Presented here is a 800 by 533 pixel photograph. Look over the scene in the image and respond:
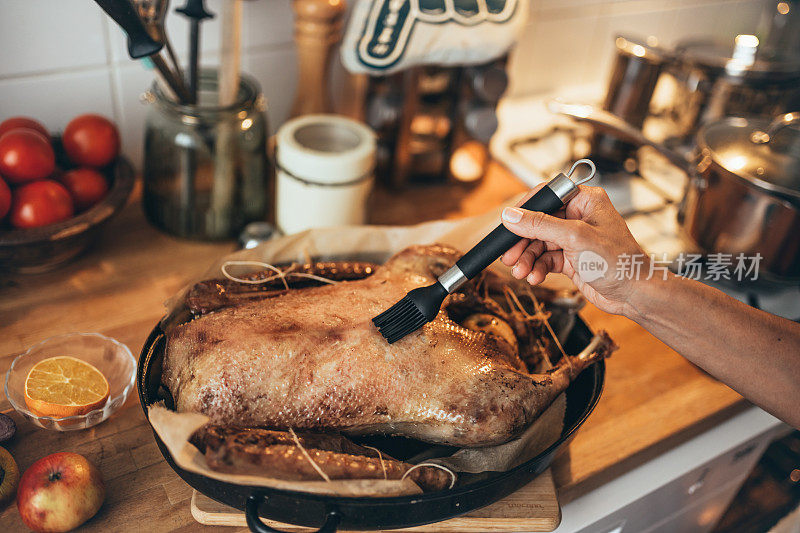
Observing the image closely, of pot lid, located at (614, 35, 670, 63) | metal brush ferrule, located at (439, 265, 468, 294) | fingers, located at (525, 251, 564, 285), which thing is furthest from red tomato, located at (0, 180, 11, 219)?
pot lid, located at (614, 35, 670, 63)

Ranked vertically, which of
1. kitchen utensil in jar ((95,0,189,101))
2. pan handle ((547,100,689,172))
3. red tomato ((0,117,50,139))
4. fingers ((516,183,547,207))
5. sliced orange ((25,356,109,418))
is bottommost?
sliced orange ((25,356,109,418))

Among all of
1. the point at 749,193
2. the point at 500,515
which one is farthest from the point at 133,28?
the point at 749,193

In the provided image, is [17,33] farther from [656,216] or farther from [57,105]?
[656,216]

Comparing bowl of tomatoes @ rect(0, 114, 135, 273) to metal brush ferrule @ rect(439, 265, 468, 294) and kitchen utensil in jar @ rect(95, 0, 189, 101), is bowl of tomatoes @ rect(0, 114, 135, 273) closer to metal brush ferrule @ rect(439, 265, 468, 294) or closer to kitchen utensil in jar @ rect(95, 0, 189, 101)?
kitchen utensil in jar @ rect(95, 0, 189, 101)

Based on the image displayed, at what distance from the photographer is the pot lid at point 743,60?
1417 mm

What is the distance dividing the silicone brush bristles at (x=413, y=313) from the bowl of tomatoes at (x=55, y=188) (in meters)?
0.54

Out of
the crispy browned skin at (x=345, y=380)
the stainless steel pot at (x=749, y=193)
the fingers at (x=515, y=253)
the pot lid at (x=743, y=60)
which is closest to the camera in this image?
the crispy browned skin at (x=345, y=380)

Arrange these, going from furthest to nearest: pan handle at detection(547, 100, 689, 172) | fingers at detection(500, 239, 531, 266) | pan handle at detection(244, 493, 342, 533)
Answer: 1. pan handle at detection(547, 100, 689, 172)
2. fingers at detection(500, 239, 531, 266)
3. pan handle at detection(244, 493, 342, 533)

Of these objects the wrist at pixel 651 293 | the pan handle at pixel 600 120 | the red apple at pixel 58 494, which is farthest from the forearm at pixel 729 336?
the red apple at pixel 58 494

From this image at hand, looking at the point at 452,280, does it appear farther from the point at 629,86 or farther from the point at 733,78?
the point at 733,78

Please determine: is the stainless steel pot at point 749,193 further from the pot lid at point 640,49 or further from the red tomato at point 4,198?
the red tomato at point 4,198

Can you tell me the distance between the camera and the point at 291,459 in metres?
0.71

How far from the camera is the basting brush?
80 cm

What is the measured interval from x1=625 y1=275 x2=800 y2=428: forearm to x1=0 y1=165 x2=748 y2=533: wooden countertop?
0.21 metres
